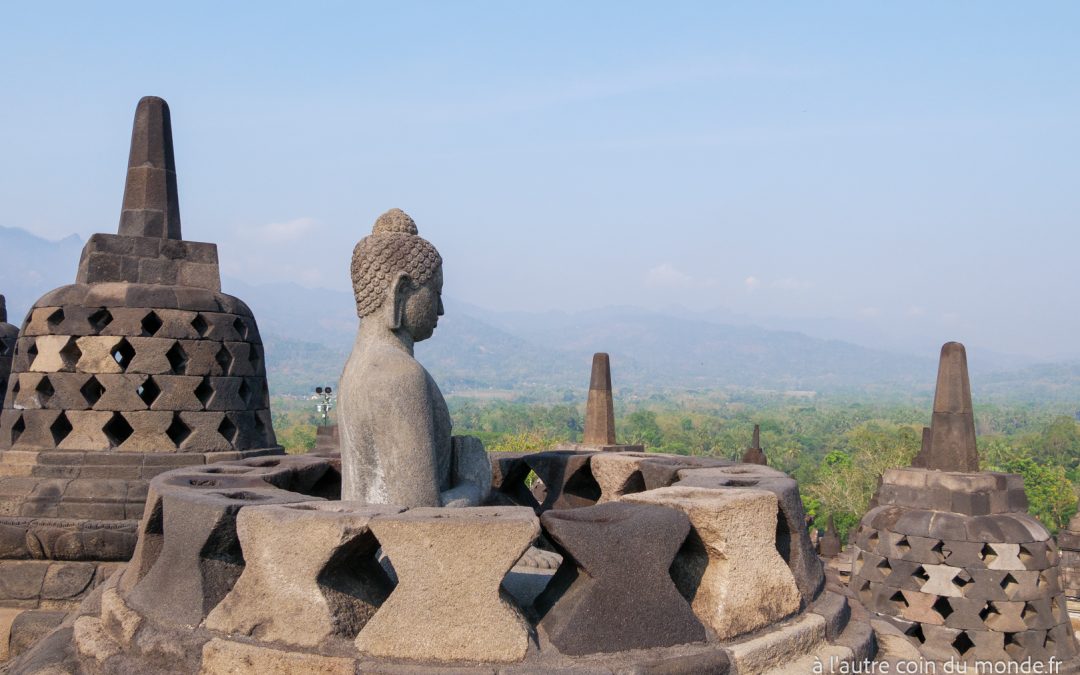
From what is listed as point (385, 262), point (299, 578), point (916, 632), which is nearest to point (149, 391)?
point (385, 262)

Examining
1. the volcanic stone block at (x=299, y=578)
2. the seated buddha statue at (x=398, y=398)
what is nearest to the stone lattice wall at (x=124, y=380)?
the seated buddha statue at (x=398, y=398)

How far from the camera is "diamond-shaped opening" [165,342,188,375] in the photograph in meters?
6.05

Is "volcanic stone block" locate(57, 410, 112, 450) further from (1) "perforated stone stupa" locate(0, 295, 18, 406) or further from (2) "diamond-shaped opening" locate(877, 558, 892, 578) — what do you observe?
(2) "diamond-shaped opening" locate(877, 558, 892, 578)

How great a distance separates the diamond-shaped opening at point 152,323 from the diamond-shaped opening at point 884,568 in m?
6.00

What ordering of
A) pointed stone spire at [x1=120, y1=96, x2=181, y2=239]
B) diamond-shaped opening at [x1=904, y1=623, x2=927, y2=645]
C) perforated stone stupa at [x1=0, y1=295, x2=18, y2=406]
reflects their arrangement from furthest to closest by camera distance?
perforated stone stupa at [x1=0, y1=295, x2=18, y2=406], diamond-shaped opening at [x1=904, y1=623, x2=927, y2=645], pointed stone spire at [x1=120, y1=96, x2=181, y2=239]

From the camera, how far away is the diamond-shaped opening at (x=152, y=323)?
6.04m

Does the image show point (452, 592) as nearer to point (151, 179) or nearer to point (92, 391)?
point (92, 391)

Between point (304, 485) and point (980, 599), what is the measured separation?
18.2 feet

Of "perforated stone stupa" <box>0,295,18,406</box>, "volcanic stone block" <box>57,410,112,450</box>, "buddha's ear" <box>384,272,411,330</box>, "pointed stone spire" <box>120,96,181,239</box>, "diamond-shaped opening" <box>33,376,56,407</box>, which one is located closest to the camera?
"buddha's ear" <box>384,272,411,330</box>

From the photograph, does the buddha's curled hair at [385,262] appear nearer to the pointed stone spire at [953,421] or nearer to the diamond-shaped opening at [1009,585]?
the pointed stone spire at [953,421]

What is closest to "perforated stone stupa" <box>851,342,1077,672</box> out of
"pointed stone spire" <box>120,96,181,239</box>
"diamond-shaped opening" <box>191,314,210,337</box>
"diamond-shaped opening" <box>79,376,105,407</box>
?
"diamond-shaped opening" <box>191,314,210,337</box>

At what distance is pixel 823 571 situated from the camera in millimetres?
3631

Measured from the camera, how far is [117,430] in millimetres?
6031

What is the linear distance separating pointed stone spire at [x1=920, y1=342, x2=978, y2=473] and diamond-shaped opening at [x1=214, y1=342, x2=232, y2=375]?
574cm
